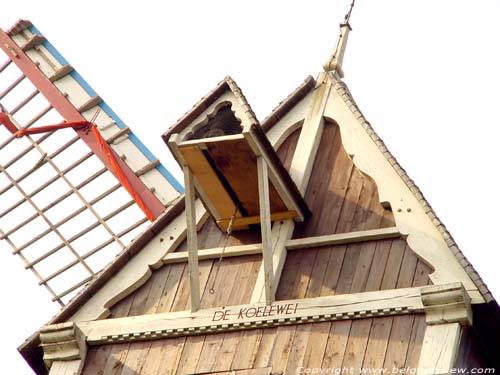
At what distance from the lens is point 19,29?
20.9 meters

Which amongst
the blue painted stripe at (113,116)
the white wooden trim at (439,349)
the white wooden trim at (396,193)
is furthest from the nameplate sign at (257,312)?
the blue painted stripe at (113,116)

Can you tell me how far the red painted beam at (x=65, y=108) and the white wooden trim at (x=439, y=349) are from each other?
16.7 ft

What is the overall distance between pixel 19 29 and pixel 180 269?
656cm

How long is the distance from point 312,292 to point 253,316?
0.45 meters

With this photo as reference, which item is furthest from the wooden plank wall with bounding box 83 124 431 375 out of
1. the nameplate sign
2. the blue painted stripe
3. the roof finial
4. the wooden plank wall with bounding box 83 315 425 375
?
the blue painted stripe

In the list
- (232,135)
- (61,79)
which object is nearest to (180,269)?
(232,135)

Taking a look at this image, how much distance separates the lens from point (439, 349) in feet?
44.4

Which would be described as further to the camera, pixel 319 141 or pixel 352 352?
pixel 319 141

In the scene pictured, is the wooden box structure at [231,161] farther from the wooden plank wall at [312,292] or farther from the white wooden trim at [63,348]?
the white wooden trim at [63,348]

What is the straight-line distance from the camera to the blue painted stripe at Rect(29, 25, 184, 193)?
1841 centimetres

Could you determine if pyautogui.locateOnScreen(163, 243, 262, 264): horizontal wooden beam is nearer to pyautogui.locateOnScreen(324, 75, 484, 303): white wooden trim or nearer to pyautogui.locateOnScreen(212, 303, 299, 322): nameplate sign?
pyautogui.locateOnScreen(212, 303, 299, 322): nameplate sign

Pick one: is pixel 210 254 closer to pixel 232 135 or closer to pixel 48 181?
pixel 232 135

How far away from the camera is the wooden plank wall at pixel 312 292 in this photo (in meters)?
13.8

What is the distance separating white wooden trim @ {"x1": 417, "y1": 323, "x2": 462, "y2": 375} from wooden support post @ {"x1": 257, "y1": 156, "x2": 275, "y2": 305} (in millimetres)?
1244
